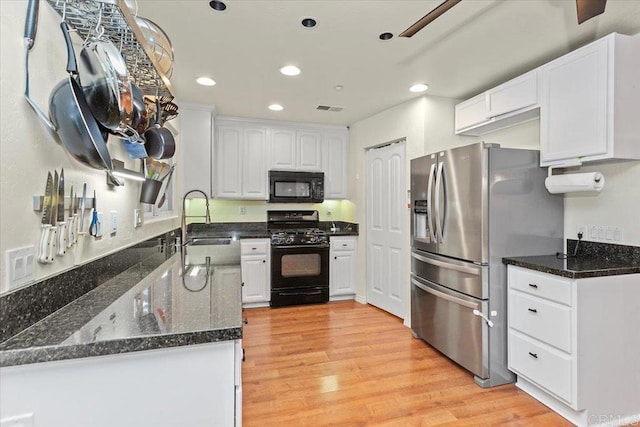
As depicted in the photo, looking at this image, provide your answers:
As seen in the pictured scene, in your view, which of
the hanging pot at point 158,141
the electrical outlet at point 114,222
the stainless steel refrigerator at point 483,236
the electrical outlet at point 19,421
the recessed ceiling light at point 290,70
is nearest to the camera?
the electrical outlet at point 19,421

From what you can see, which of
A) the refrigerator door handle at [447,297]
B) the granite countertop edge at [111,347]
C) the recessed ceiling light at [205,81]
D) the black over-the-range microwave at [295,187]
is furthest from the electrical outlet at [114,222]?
the black over-the-range microwave at [295,187]

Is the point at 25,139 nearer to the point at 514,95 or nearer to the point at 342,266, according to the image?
the point at 514,95

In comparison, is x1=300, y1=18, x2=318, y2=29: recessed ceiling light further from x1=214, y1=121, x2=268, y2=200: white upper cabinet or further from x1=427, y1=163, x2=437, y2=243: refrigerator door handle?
x1=214, y1=121, x2=268, y2=200: white upper cabinet

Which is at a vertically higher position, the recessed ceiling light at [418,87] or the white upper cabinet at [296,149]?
the recessed ceiling light at [418,87]

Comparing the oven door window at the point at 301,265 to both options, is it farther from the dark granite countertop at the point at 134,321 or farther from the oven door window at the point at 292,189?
the dark granite countertop at the point at 134,321

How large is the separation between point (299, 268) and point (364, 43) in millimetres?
2736

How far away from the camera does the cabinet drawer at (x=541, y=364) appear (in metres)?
1.94

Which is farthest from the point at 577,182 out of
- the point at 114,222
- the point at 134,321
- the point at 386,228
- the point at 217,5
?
the point at 114,222

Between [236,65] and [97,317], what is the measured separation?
2.19m

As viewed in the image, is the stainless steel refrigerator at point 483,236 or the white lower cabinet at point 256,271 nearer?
the stainless steel refrigerator at point 483,236

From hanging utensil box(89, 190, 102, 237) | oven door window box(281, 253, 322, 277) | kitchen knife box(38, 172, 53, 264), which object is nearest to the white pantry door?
oven door window box(281, 253, 322, 277)

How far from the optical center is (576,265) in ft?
6.77

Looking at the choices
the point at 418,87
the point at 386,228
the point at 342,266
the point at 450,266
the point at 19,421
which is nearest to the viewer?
the point at 19,421

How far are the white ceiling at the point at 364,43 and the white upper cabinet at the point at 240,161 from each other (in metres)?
0.92
